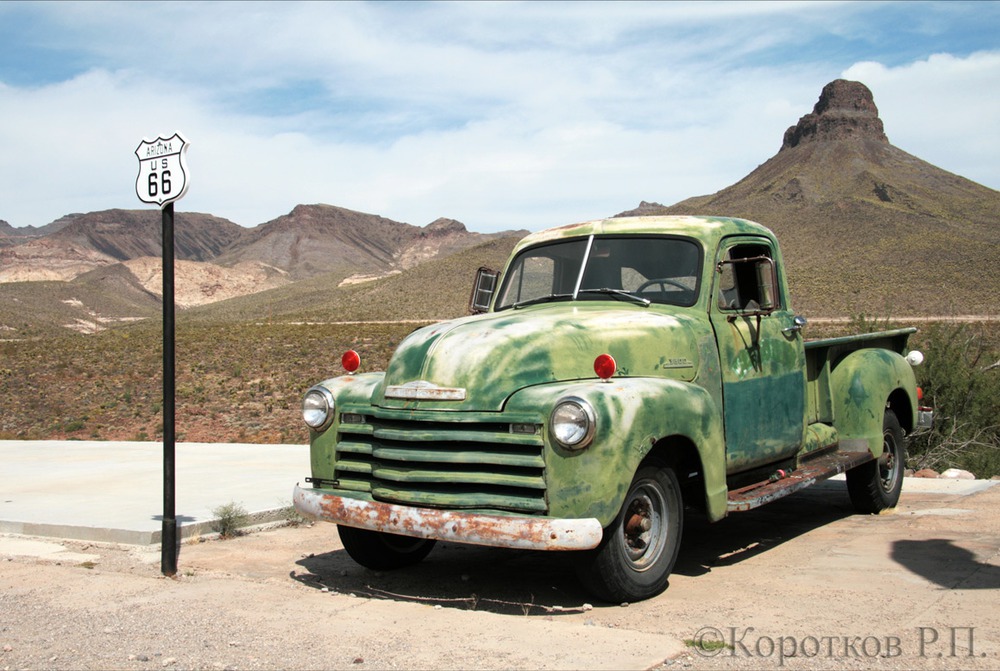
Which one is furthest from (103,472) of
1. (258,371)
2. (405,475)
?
(258,371)

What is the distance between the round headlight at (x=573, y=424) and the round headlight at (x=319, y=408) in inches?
62.6

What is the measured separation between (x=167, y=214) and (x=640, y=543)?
11.3 feet

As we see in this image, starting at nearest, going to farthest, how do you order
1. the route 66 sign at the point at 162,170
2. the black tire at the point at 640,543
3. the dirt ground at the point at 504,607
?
the dirt ground at the point at 504,607
the black tire at the point at 640,543
the route 66 sign at the point at 162,170

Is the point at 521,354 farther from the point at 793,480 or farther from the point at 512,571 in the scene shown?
the point at 793,480


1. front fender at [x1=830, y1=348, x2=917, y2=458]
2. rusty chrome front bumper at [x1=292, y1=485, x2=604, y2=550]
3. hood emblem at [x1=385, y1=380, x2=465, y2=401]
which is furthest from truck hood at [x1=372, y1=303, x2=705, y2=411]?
front fender at [x1=830, y1=348, x2=917, y2=458]

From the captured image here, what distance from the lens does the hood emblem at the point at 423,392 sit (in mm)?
5344

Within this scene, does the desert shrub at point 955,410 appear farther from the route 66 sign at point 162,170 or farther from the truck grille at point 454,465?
the route 66 sign at point 162,170

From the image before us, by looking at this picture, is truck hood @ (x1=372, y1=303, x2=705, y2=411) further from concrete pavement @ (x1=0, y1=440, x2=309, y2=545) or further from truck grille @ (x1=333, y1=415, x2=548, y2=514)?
concrete pavement @ (x1=0, y1=440, x2=309, y2=545)

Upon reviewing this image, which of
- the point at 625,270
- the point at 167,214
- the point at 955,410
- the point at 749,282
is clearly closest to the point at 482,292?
the point at 625,270

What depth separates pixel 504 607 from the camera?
557 centimetres

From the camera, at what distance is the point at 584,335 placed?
5688 mm

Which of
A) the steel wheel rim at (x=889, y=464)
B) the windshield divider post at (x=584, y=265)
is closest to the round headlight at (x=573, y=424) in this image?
the windshield divider post at (x=584, y=265)

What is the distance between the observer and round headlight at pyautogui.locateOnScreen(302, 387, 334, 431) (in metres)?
6.05

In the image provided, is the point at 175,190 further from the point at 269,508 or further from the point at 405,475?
the point at 269,508
